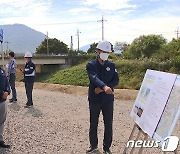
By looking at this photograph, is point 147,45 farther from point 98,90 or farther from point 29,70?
point 98,90

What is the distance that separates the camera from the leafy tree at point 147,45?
4792 centimetres

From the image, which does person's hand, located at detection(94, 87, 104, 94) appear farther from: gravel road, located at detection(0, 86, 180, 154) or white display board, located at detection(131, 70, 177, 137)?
gravel road, located at detection(0, 86, 180, 154)

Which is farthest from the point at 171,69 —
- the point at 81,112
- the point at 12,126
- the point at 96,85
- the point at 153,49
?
the point at 153,49

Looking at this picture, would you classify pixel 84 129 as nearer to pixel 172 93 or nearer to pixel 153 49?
pixel 172 93

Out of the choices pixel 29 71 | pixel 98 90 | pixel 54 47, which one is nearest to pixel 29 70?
pixel 29 71

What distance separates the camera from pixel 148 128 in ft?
14.1

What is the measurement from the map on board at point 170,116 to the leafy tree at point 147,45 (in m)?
43.4

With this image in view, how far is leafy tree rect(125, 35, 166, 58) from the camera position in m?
47.9

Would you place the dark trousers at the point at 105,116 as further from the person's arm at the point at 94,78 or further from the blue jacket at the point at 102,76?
the person's arm at the point at 94,78

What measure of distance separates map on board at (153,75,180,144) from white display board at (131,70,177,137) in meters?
0.06

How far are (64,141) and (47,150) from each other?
2.19 feet

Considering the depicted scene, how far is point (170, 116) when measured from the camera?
12.4ft

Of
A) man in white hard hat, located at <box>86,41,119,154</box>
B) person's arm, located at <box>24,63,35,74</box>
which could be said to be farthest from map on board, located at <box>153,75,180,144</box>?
person's arm, located at <box>24,63,35,74</box>

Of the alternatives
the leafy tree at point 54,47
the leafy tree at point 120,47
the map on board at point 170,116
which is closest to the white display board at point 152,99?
the map on board at point 170,116
